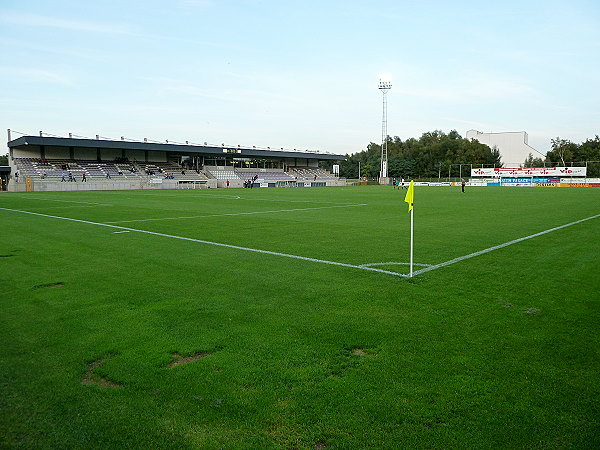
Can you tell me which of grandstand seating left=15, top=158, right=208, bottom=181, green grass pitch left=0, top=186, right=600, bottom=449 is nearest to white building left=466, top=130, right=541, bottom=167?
grandstand seating left=15, top=158, right=208, bottom=181

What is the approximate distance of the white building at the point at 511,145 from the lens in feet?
364

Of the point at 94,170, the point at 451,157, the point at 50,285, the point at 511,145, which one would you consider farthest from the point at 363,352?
the point at 511,145

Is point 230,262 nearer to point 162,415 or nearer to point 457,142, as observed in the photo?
point 162,415

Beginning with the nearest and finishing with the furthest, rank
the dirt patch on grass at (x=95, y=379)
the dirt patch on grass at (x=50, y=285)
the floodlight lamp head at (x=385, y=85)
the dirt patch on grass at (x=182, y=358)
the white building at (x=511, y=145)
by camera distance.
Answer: the dirt patch on grass at (x=95, y=379) → the dirt patch on grass at (x=182, y=358) → the dirt patch on grass at (x=50, y=285) → the floodlight lamp head at (x=385, y=85) → the white building at (x=511, y=145)

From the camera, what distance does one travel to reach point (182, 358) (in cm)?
416

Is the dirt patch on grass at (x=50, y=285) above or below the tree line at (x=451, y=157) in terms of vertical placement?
below

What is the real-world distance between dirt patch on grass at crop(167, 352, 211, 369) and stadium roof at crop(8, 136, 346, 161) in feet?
209

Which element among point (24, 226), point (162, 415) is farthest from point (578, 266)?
point (24, 226)

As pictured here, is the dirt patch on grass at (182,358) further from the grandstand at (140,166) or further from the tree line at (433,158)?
the tree line at (433,158)

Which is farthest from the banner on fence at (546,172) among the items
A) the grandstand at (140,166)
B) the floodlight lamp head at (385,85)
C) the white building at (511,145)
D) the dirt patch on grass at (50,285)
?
the dirt patch on grass at (50,285)

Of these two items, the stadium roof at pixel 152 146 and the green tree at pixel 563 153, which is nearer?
the stadium roof at pixel 152 146

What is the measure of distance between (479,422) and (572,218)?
671 inches

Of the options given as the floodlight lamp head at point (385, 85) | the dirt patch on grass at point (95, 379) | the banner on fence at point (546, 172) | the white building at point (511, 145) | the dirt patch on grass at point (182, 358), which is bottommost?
the dirt patch on grass at point (95, 379)

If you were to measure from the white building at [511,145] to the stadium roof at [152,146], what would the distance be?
51.8 metres
